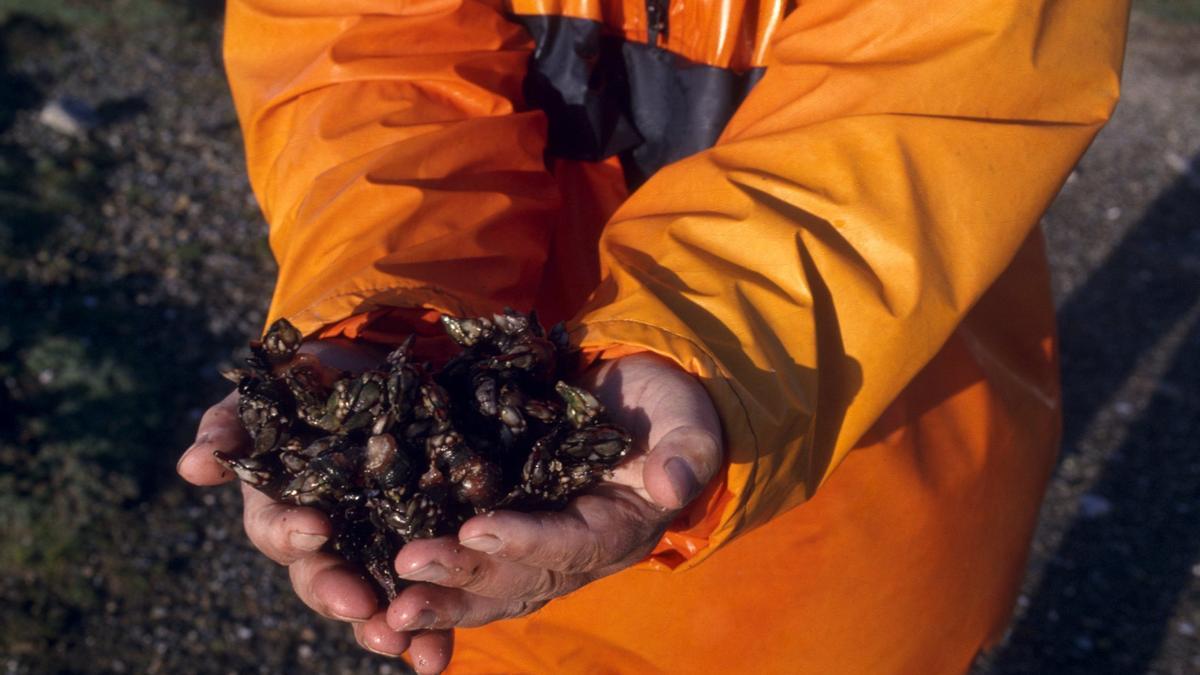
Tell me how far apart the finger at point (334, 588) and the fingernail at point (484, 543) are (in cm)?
24

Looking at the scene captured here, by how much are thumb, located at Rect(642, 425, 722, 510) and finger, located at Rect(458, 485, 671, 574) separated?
12 cm

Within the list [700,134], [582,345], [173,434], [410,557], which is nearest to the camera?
[410,557]

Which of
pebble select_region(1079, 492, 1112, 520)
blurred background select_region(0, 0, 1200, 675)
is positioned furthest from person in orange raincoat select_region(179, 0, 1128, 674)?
pebble select_region(1079, 492, 1112, 520)

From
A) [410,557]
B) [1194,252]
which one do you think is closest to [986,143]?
[410,557]

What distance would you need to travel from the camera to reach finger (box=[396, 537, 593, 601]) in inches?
71.2

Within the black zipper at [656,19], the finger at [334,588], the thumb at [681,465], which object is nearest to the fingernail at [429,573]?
the finger at [334,588]

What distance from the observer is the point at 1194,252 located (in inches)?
269

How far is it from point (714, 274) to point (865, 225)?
294 millimetres

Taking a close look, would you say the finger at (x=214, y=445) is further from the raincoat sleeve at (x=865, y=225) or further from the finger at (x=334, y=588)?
the raincoat sleeve at (x=865, y=225)

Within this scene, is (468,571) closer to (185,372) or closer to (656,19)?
(656,19)

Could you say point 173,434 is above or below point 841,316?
below

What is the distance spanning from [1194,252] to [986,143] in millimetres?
5638

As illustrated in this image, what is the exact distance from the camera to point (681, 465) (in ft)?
5.80

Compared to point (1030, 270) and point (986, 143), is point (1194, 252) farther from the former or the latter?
point (986, 143)
